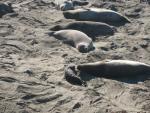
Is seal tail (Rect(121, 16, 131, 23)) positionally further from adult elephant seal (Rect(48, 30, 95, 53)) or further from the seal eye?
the seal eye

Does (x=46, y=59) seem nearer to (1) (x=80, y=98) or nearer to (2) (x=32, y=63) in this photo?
(2) (x=32, y=63)

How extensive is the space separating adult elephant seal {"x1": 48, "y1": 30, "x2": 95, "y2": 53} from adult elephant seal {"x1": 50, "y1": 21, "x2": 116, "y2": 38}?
381 mm

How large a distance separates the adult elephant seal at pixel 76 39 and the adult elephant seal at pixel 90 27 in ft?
1.25

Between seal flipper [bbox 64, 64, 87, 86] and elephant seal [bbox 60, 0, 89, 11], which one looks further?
elephant seal [bbox 60, 0, 89, 11]

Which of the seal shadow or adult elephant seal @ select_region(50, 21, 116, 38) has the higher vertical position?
the seal shadow

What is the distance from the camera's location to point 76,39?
27.6 feet

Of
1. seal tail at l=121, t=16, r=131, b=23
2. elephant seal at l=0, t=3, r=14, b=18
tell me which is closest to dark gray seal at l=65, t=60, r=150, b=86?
seal tail at l=121, t=16, r=131, b=23

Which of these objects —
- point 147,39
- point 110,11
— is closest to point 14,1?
point 110,11

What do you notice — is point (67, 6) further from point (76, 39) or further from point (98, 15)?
point (76, 39)

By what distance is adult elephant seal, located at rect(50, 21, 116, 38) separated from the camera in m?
9.03

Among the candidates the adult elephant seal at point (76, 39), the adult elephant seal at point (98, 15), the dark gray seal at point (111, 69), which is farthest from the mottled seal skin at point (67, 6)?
the dark gray seal at point (111, 69)

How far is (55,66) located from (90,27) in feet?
7.64

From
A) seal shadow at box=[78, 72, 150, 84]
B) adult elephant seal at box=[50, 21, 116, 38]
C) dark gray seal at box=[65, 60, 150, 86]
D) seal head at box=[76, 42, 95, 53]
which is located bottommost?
adult elephant seal at box=[50, 21, 116, 38]

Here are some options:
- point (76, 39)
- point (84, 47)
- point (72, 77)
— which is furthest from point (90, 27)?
point (72, 77)
